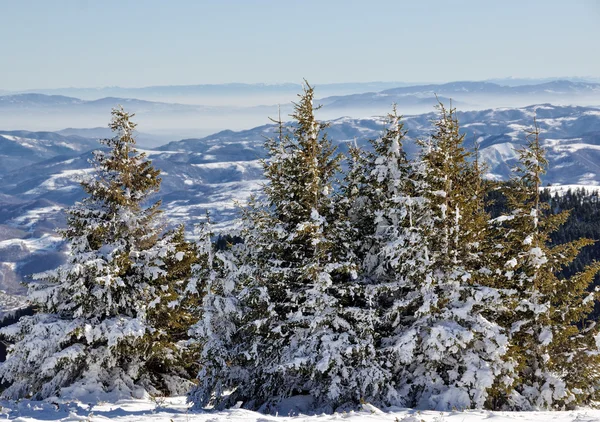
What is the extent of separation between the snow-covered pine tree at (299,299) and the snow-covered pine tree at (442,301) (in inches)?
68.0

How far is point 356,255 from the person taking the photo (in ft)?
72.1

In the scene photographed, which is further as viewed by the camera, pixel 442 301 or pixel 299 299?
pixel 299 299

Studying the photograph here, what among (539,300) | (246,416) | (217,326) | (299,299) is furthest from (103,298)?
(539,300)

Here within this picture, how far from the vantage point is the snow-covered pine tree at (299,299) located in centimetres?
1930

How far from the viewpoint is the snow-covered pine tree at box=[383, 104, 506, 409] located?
18.8 meters

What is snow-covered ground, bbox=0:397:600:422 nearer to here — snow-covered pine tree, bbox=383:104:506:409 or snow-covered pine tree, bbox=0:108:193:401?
snow-covered pine tree, bbox=383:104:506:409

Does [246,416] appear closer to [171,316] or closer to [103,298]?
[171,316]

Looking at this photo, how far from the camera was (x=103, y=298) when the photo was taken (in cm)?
2375

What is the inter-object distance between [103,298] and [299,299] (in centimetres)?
901

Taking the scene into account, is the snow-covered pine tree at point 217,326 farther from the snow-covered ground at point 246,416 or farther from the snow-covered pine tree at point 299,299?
the snow-covered ground at point 246,416

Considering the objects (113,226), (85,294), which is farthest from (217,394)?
(113,226)

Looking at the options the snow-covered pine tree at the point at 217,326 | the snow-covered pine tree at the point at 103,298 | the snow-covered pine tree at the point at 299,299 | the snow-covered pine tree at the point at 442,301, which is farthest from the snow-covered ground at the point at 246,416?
the snow-covered pine tree at the point at 103,298

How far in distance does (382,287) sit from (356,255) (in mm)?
2272

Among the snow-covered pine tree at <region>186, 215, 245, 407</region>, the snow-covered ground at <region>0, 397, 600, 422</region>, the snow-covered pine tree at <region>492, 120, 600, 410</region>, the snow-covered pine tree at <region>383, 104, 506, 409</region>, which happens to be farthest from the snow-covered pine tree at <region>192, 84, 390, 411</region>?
the snow-covered pine tree at <region>492, 120, 600, 410</region>
